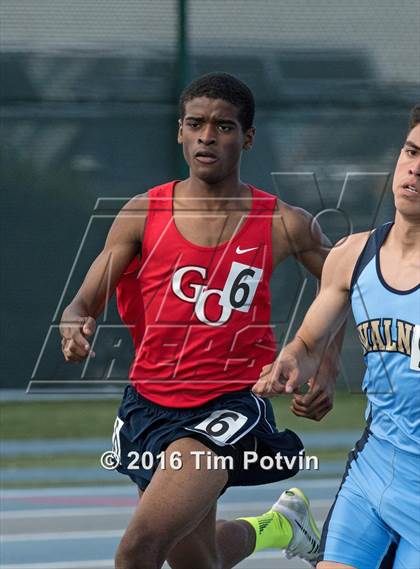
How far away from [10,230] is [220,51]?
183 centimetres

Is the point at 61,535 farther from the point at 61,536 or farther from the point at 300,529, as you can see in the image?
the point at 300,529

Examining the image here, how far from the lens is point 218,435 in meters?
4.52

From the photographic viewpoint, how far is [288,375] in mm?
3592

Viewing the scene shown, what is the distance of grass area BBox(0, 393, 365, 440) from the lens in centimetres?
962

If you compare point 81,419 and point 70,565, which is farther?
point 81,419

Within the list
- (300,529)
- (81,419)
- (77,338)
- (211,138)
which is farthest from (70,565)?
(81,419)

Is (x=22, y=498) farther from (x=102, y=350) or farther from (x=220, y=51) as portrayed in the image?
(x=220, y=51)

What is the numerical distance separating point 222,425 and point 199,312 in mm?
395

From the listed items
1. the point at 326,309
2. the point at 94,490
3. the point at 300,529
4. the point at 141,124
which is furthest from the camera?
the point at 141,124

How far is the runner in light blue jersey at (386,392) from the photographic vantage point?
11.5 ft

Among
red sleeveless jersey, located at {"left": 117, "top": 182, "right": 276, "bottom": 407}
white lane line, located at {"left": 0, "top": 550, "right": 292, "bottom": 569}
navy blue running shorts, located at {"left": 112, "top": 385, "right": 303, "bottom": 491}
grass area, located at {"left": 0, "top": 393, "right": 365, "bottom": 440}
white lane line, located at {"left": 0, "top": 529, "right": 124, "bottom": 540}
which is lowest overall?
grass area, located at {"left": 0, "top": 393, "right": 365, "bottom": 440}

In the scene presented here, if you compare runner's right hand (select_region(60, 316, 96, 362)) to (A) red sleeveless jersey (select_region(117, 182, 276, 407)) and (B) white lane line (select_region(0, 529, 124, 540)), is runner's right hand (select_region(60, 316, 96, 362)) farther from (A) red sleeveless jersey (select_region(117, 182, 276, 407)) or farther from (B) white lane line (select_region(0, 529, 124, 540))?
(B) white lane line (select_region(0, 529, 124, 540))

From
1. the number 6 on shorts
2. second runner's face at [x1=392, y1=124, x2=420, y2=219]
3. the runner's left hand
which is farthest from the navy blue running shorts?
second runner's face at [x1=392, y1=124, x2=420, y2=219]

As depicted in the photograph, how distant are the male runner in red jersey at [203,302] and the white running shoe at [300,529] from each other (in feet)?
3.03
